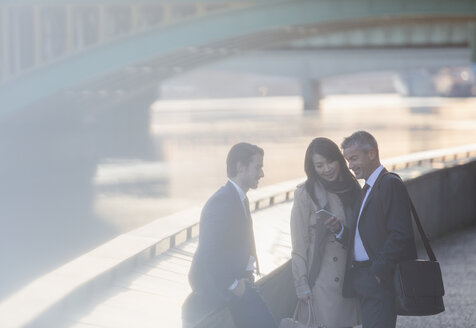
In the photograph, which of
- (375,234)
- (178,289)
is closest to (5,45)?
(178,289)

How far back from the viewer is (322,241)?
489 cm

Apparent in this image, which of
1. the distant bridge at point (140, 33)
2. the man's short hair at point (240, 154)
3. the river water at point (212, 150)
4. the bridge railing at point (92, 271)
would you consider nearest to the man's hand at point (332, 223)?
the man's short hair at point (240, 154)

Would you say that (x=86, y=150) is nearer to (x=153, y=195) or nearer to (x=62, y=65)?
(x=62, y=65)

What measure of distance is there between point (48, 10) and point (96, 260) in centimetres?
3667

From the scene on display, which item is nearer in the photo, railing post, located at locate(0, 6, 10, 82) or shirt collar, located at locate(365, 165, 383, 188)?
shirt collar, located at locate(365, 165, 383, 188)

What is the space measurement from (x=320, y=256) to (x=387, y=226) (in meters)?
0.42

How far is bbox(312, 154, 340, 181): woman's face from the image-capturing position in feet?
15.7

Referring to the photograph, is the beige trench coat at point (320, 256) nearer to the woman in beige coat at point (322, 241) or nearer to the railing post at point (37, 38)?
the woman in beige coat at point (322, 241)

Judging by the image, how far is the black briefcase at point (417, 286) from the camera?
4.68m

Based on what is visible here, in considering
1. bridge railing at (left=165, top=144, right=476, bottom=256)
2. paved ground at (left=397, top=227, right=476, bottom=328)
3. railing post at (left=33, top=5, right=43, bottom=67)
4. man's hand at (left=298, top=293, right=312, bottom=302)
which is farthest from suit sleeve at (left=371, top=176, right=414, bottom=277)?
railing post at (left=33, top=5, right=43, bottom=67)

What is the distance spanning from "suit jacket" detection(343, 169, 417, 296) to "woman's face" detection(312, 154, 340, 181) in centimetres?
23

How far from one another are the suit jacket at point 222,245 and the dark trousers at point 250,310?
0.28ft

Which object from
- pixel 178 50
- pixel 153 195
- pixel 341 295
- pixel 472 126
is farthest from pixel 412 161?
pixel 472 126

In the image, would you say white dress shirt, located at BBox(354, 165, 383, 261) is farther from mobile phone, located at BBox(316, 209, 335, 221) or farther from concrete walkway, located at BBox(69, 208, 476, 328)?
concrete walkway, located at BBox(69, 208, 476, 328)
